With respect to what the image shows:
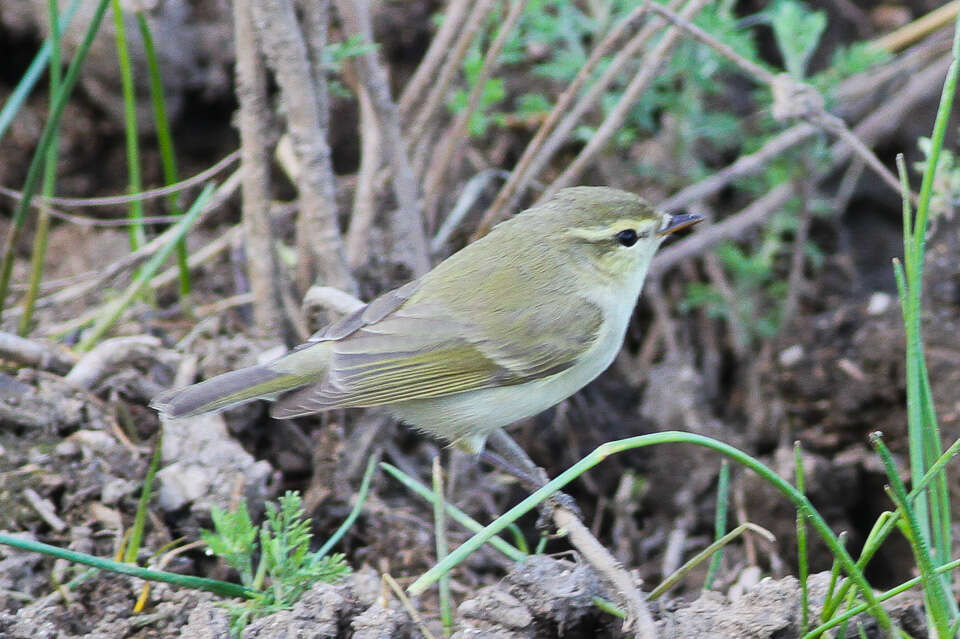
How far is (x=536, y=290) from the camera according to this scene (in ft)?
11.0

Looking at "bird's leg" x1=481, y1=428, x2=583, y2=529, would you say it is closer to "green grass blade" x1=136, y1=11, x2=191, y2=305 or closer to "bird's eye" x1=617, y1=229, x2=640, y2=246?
"bird's eye" x1=617, y1=229, x2=640, y2=246

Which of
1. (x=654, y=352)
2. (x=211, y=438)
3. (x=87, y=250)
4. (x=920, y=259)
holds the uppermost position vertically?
(x=920, y=259)

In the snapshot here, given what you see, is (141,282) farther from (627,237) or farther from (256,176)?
(627,237)

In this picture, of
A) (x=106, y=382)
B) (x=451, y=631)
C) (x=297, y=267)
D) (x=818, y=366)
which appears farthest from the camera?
(x=818, y=366)

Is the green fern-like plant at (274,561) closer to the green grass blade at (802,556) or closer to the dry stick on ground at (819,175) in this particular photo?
the green grass blade at (802,556)

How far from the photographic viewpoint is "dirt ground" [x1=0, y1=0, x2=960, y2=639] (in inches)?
96.4

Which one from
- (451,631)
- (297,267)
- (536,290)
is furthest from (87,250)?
(451,631)

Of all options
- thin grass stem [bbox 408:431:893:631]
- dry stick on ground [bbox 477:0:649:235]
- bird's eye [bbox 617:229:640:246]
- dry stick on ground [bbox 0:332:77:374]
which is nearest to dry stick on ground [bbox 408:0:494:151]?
dry stick on ground [bbox 477:0:649:235]

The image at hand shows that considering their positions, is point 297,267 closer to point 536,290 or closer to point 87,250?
point 536,290

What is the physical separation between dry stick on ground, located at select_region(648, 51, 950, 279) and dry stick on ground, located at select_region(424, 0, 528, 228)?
103 cm

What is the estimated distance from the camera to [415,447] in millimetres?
3943

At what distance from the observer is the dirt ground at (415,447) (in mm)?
2449

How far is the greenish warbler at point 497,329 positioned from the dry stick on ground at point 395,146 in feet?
1.38

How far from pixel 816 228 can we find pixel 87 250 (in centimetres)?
352
